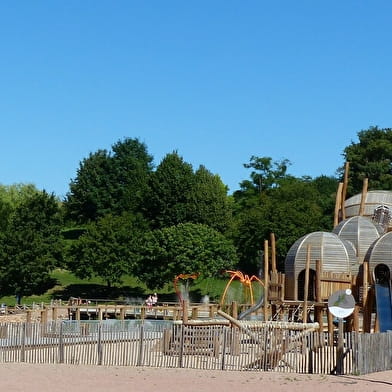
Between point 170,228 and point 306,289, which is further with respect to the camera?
point 170,228

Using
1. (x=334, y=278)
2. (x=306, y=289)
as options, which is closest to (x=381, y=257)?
(x=334, y=278)

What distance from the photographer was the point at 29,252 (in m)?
76.4

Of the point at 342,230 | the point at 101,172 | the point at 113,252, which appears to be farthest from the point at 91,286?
the point at 342,230

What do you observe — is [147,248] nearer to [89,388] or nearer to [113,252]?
[113,252]

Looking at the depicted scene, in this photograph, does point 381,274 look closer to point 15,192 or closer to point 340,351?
point 340,351

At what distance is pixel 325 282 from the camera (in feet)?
127

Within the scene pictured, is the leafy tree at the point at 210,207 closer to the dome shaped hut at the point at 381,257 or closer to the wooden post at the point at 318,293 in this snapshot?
the dome shaped hut at the point at 381,257

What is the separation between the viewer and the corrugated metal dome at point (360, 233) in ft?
139

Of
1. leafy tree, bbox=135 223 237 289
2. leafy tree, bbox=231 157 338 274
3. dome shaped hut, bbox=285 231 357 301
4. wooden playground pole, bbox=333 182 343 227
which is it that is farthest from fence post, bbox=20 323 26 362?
leafy tree, bbox=231 157 338 274

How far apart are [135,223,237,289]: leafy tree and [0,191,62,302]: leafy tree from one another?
29.7 ft

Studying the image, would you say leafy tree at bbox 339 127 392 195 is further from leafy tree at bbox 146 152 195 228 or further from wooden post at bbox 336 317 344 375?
wooden post at bbox 336 317 344 375

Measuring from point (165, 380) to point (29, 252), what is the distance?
170 feet

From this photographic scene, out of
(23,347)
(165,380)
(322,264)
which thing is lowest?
(165,380)

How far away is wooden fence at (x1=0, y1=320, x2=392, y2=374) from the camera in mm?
28281
